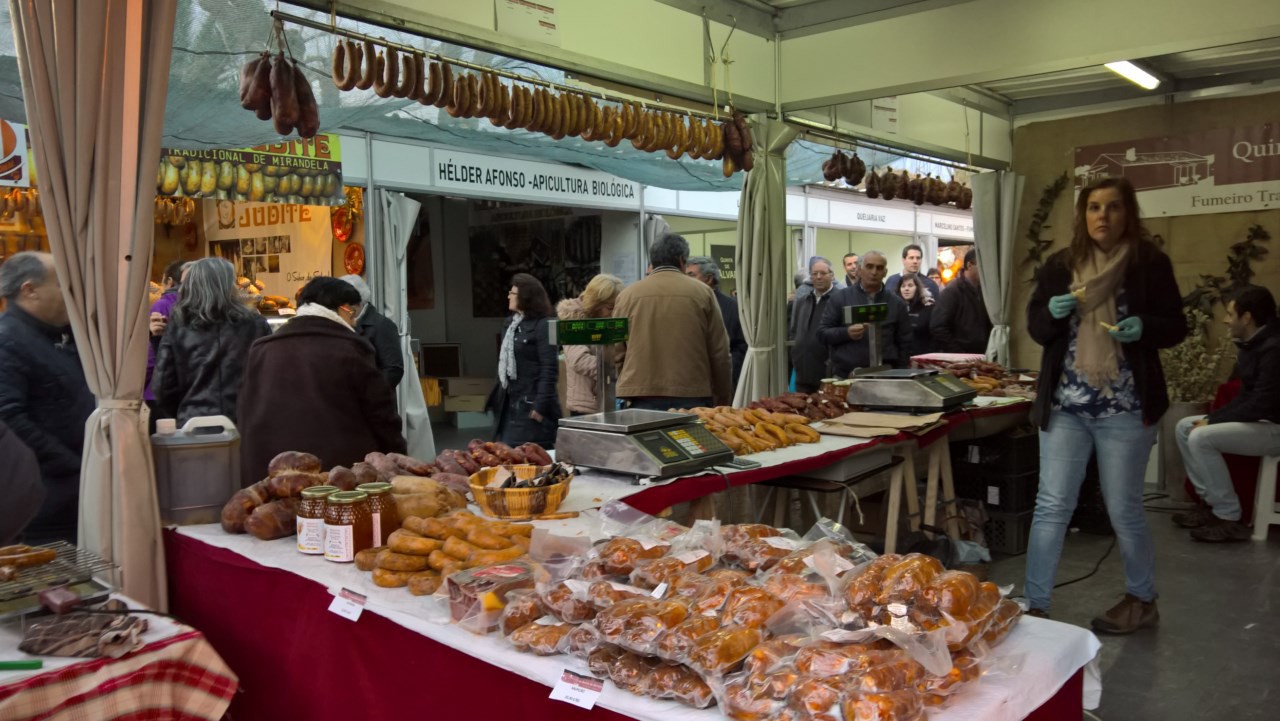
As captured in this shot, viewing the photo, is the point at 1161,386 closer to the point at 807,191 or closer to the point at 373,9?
the point at 373,9

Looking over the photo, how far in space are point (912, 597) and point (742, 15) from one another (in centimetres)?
501

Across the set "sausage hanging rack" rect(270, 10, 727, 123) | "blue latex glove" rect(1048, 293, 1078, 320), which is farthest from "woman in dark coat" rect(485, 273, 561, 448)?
"blue latex glove" rect(1048, 293, 1078, 320)

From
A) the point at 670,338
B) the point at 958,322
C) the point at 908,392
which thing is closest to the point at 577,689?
the point at 908,392

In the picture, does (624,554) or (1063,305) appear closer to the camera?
(624,554)

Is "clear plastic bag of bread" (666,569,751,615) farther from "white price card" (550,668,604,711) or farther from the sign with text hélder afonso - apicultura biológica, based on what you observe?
the sign with text hélder afonso - apicultura biológica

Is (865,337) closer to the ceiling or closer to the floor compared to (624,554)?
closer to the ceiling

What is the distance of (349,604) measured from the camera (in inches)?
79.7

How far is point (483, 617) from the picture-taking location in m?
1.77

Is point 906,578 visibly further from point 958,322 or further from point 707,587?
point 958,322

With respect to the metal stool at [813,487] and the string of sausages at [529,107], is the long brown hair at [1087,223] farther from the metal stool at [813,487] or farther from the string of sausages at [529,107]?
the string of sausages at [529,107]

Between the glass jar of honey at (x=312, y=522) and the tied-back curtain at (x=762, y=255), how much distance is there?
4.26 m

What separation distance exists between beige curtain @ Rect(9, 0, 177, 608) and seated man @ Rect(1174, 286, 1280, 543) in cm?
587

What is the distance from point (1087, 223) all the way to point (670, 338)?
2.04 metres

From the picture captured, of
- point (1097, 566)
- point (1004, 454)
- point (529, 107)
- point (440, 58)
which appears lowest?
point (1097, 566)
